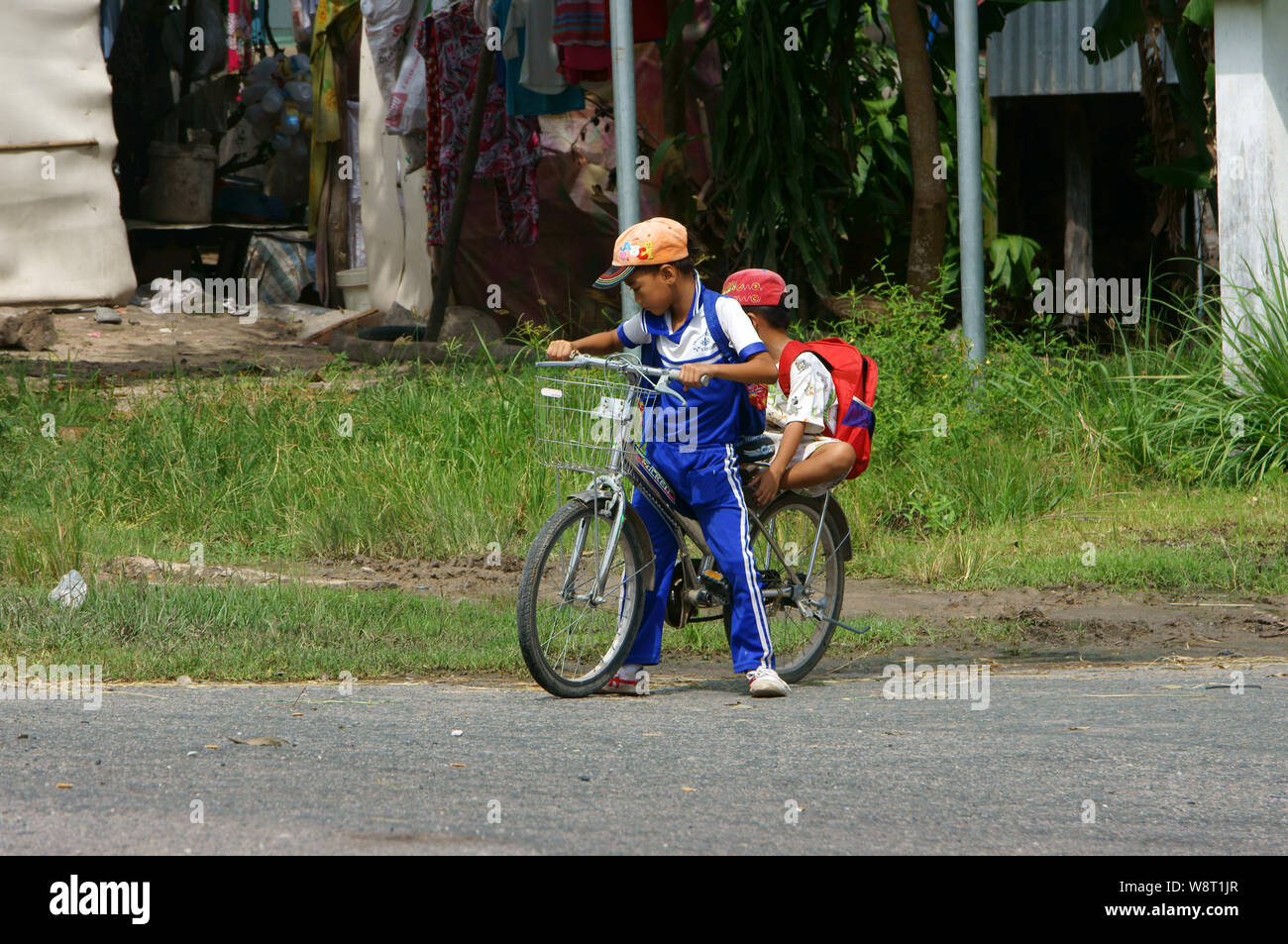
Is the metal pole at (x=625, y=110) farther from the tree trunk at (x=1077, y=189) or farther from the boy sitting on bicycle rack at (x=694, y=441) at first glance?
the tree trunk at (x=1077, y=189)

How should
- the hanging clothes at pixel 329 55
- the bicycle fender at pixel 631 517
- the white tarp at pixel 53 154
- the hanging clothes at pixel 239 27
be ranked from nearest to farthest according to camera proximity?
1. the bicycle fender at pixel 631 517
2. the white tarp at pixel 53 154
3. the hanging clothes at pixel 329 55
4. the hanging clothes at pixel 239 27

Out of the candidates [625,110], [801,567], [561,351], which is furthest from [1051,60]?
[561,351]

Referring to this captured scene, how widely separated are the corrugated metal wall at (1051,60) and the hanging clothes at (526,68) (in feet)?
15.2

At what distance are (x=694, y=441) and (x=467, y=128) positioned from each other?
8.97m

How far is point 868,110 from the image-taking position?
523 inches

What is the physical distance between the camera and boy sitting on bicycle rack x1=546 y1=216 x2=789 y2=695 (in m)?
5.13

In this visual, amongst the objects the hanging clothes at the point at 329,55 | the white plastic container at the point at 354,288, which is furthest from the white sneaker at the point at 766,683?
the hanging clothes at the point at 329,55

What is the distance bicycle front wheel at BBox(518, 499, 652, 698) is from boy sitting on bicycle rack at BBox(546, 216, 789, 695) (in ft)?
0.31

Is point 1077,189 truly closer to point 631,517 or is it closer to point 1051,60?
point 1051,60

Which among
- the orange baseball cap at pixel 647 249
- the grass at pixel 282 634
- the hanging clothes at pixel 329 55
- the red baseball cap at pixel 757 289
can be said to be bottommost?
the grass at pixel 282 634

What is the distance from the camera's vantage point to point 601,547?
16.8 feet

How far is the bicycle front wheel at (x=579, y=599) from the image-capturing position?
194 inches
